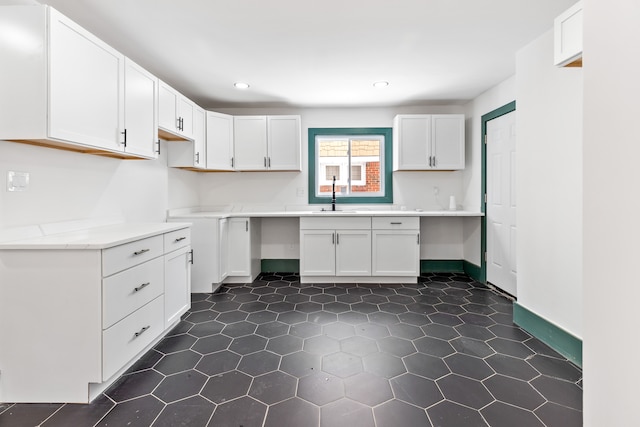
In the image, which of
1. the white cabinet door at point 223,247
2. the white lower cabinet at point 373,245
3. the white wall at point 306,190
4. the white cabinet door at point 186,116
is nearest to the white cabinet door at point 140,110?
the white cabinet door at point 186,116

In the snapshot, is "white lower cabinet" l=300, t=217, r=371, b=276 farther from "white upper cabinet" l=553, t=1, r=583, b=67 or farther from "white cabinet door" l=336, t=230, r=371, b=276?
"white upper cabinet" l=553, t=1, r=583, b=67

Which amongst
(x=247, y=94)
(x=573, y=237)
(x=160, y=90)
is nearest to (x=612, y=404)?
(x=573, y=237)

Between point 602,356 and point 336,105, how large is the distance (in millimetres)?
3928

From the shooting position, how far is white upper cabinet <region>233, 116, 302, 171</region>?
3.88m

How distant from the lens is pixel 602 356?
0.58 metres

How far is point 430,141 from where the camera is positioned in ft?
12.7

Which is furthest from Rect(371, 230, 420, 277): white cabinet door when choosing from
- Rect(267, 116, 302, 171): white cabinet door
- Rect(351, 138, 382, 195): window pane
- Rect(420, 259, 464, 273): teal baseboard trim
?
Rect(267, 116, 302, 171): white cabinet door

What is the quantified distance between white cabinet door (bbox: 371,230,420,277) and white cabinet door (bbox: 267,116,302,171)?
1425 millimetres

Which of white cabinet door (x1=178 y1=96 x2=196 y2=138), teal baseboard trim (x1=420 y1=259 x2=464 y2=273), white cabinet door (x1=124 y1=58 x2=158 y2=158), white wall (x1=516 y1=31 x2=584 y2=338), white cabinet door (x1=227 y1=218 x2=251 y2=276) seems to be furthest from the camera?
teal baseboard trim (x1=420 y1=259 x2=464 y2=273)

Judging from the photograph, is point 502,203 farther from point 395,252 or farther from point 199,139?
point 199,139

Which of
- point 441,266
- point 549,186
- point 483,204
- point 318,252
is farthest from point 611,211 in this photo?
point 441,266

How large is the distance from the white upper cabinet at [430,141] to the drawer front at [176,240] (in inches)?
107

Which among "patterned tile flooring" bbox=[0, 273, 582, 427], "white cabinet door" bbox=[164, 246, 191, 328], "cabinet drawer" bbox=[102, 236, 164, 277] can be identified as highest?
"cabinet drawer" bbox=[102, 236, 164, 277]

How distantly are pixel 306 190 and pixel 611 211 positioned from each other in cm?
379
